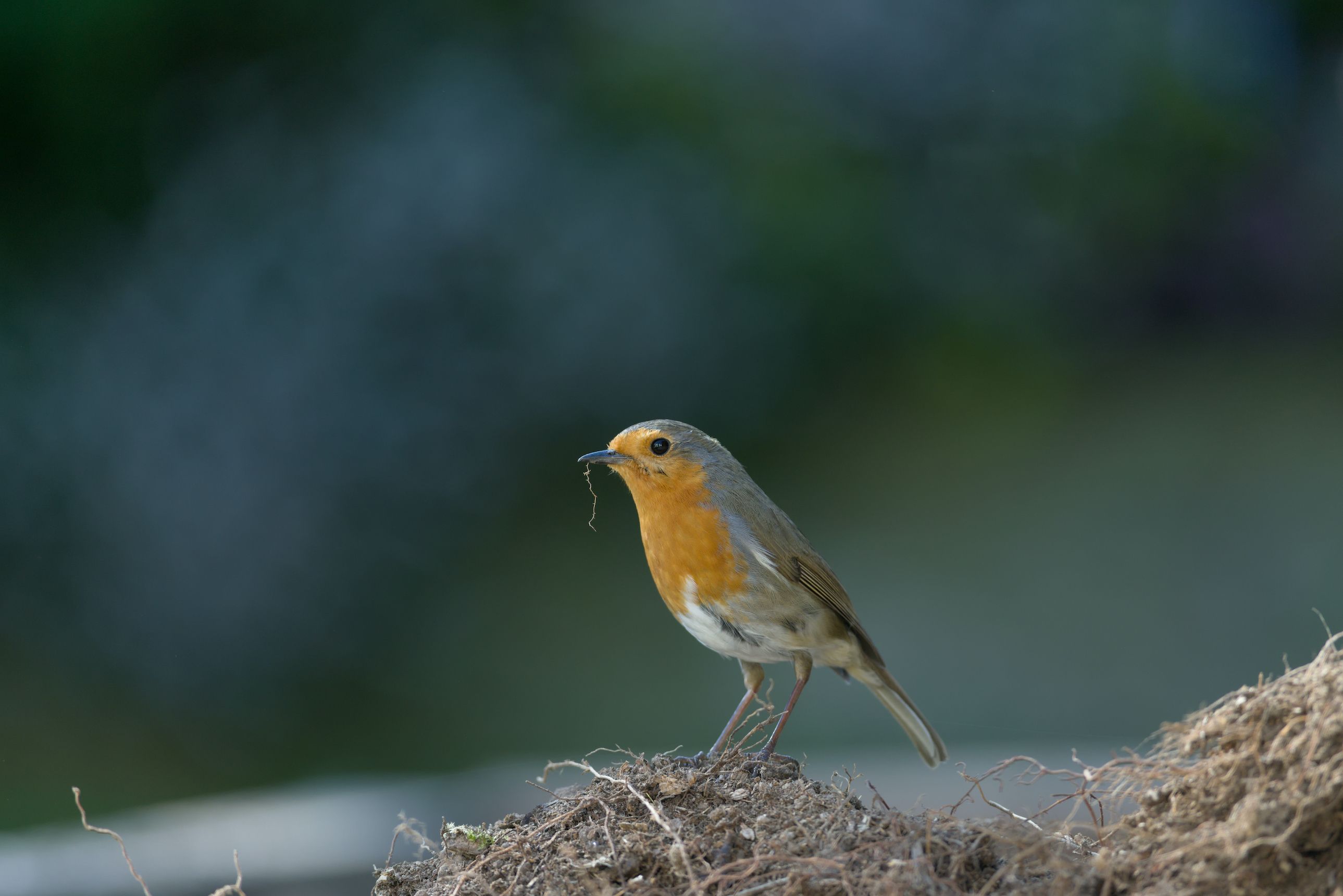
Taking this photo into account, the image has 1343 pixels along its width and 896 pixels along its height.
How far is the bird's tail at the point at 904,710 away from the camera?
3.01 metres

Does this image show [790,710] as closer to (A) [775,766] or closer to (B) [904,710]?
(A) [775,766]

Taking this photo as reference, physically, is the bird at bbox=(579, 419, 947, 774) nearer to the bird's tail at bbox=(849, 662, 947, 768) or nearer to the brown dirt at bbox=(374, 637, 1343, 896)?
the bird's tail at bbox=(849, 662, 947, 768)

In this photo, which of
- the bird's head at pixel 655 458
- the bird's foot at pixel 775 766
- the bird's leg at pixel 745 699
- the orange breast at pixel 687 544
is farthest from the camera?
the bird's head at pixel 655 458

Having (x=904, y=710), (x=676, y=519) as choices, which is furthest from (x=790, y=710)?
(x=904, y=710)

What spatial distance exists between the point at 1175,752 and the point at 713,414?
5742 mm

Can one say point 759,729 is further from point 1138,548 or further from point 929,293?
point 929,293

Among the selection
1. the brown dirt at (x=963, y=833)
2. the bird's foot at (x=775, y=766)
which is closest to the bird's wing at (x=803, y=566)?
the bird's foot at (x=775, y=766)

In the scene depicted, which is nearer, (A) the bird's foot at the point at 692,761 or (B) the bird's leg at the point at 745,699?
(A) the bird's foot at the point at 692,761

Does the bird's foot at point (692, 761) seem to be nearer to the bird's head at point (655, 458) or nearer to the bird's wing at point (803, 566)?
the bird's wing at point (803, 566)

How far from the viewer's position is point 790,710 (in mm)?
2547

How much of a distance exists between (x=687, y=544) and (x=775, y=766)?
63 centimetres

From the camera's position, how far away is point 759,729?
263 centimetres

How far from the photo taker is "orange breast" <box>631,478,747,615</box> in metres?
2.67

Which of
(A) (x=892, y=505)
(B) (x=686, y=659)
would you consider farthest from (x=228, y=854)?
(A) (x=892, y=505)
